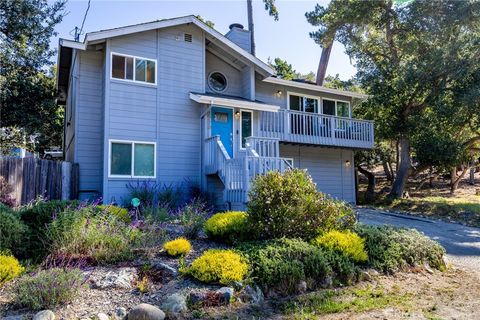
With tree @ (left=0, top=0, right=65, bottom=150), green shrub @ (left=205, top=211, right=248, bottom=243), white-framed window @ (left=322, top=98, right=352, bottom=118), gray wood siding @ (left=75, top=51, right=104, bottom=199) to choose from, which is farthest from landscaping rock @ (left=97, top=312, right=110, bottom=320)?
tree @ (left=0, top=0, right=65, bottom=150)

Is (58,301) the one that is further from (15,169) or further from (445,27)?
(445,27)

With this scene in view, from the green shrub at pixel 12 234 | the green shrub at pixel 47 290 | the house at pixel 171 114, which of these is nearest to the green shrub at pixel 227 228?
the green shrub at pixel 47 290

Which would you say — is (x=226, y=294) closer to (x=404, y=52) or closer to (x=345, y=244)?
(x=345, y=244)

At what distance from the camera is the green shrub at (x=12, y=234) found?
18.0 feet

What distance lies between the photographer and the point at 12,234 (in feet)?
18.3

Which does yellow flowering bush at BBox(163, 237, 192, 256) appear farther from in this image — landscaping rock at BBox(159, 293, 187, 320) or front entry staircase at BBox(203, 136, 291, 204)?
front entry staircase at BBox(203, 136, 291, 204)

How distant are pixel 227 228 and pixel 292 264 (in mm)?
1670

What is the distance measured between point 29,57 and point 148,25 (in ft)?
33.3

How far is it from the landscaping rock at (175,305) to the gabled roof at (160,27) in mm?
9540

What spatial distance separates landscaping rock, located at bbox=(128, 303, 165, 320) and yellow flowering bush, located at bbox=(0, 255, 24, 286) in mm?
1682

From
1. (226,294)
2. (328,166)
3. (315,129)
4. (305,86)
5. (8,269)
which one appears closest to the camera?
(8,269)

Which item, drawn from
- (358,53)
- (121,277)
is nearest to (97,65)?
(121,277)

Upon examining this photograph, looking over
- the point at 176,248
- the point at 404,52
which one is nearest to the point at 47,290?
the point at 176,248

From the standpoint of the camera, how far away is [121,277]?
502 centimetres
